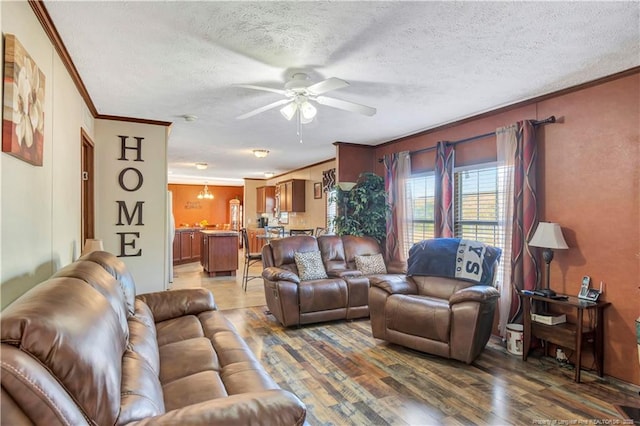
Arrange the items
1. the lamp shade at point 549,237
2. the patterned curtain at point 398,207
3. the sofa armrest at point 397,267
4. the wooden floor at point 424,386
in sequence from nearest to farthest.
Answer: the wooden floor at point 424,386, the lamp shade at point 549,237, the sofa armrest at point 397,267, the patterned curtain at point 398,207

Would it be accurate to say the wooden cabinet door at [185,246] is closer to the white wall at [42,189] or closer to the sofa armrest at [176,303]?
the white wall at [42,189]

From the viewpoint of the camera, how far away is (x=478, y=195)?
414 centimetres

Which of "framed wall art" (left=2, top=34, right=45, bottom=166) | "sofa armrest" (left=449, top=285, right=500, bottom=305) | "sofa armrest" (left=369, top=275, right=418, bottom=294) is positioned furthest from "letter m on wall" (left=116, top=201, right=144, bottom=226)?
"sofa armrest" (left=449, top=285, right=500, bottom=305)

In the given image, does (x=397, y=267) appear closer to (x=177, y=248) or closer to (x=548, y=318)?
(x=548, y=318)

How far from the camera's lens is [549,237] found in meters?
3.11

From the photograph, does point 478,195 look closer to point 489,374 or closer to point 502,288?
point 502,288

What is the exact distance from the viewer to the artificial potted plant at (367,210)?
5.38m

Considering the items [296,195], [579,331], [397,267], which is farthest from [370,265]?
[296,195]

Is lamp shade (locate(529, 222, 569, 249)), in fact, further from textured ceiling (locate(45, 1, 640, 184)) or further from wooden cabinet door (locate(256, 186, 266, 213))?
wooden cabinet door (locate(256, 186, 266, 213))

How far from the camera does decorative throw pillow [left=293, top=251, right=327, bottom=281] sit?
14.6 ft

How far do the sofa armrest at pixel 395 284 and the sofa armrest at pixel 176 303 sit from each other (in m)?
1.70

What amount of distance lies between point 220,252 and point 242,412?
6425 millimetres

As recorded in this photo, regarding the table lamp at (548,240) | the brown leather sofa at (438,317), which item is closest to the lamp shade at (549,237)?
the table lamp at (548,240)

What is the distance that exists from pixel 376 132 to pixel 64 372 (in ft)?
14.9
